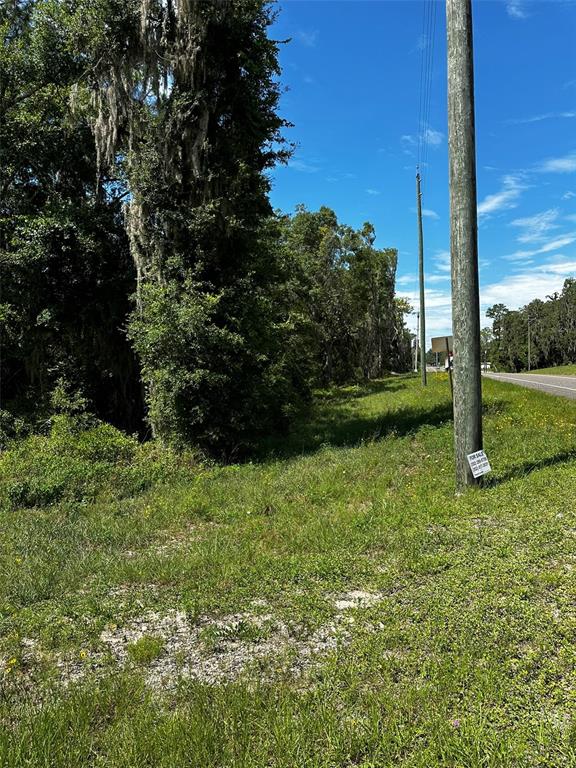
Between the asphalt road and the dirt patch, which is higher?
the asphalt road

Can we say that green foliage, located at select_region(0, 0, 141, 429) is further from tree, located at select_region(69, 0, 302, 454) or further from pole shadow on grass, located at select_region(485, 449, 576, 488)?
pole shadow on grass, located at select_region(485, 449, 576, 488)

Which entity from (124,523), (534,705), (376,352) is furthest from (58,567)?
(376,352)

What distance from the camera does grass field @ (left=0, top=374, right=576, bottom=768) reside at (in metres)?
2.32

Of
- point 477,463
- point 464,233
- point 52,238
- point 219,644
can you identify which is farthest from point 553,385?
point 219,644

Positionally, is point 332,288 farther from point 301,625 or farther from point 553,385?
point 301,625

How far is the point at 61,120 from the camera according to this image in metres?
13.4

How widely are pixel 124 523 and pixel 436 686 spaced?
4.81m

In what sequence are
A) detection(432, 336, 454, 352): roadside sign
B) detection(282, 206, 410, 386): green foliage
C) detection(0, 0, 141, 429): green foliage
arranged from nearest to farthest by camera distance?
detection(432, 336, 454, 352): roadside sign → detection(0, 0, 141, 429): green foliage → detection(282, 206, 410, 386): green foliage

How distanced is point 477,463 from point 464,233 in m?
2.91

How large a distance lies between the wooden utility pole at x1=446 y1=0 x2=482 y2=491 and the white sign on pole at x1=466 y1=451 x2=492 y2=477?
92 mm

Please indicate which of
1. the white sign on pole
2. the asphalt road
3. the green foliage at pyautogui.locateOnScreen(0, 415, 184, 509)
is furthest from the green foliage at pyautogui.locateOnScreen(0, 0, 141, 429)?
the asphalt road

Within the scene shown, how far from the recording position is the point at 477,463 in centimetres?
622

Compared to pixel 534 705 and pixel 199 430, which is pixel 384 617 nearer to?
pixel 534 705

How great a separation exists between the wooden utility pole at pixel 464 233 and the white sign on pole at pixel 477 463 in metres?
0.09
